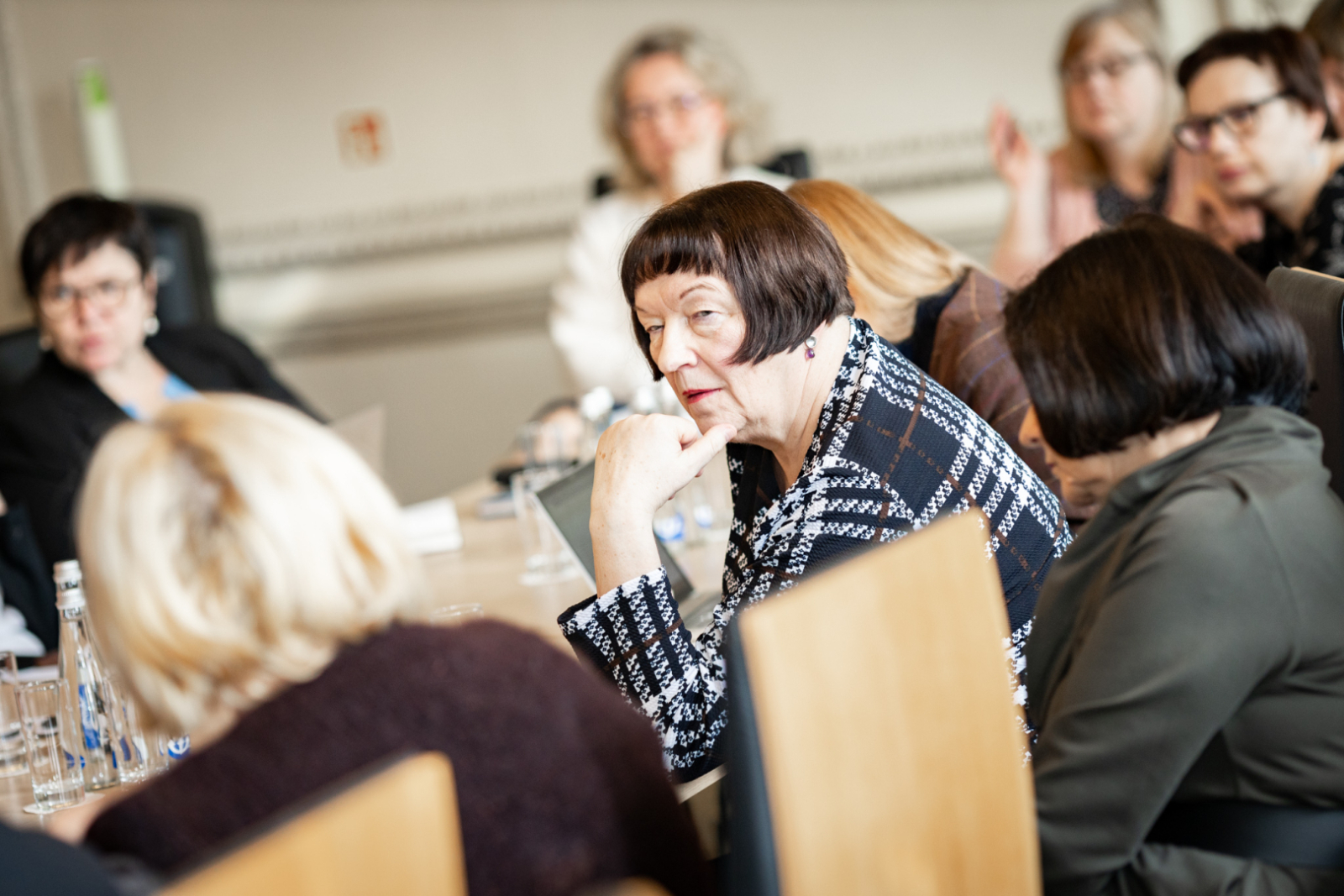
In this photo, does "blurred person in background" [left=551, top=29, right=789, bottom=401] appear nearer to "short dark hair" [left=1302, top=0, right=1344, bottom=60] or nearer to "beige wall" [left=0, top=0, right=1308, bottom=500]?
"beige wall" [left=0, top=0, right=1308, bottom=500]

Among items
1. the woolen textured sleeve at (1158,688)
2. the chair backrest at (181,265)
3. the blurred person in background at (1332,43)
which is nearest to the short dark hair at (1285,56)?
the blurred person in background at (1332,43)

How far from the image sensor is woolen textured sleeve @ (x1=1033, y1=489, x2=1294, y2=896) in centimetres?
104

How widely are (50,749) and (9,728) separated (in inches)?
8.3

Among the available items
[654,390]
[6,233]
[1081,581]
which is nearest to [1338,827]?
[1081,581]

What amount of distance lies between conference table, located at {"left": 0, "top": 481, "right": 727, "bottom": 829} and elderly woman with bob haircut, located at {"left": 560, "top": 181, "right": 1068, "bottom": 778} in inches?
12.7

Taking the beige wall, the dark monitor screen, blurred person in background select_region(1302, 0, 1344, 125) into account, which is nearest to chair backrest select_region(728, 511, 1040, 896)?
the dark monitor screen

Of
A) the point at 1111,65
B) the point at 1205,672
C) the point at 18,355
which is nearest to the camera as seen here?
the point at 1205,672

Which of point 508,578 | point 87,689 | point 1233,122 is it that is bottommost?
point 508,578

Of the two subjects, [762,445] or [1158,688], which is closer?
[1158,688]

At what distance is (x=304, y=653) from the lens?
0.89 metres

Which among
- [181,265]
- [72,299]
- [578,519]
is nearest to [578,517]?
[578,519]

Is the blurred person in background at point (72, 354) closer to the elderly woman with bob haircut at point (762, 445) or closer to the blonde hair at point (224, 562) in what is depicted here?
the elderly woman with bob haircut at point (762, 445)

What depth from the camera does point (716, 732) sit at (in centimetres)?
130

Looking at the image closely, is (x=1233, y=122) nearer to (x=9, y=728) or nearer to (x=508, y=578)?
(x=508, y=578)
